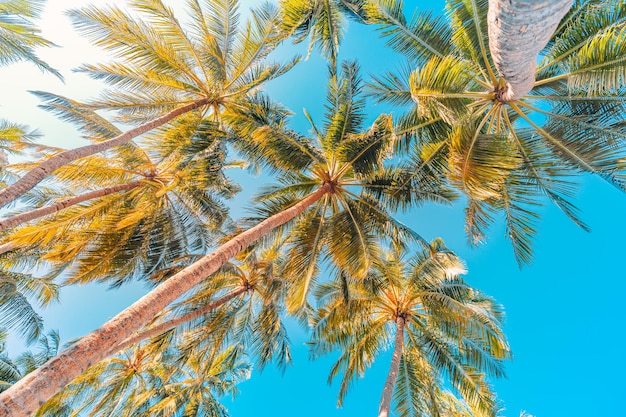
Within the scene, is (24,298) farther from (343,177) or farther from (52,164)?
(343,177)

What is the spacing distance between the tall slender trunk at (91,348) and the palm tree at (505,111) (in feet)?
14.8

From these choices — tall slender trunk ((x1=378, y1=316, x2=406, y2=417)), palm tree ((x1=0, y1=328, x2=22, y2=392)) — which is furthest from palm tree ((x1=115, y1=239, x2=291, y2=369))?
palm tree ((x1=0, y1=328, x2=22, y2=392))

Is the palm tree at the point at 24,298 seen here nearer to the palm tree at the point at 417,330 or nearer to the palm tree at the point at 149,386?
the palm tree at the point at 149,386

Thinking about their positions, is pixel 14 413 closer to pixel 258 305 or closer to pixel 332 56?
pixel 332 56

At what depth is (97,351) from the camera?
12.2 feet

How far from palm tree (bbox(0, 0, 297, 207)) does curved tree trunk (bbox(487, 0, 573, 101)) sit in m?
6.22

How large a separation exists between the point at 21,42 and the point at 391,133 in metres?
9.09

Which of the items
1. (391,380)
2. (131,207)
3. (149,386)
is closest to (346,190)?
(391,380)

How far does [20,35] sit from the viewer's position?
7848 millimetres

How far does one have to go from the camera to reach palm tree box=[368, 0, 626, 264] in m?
5.46

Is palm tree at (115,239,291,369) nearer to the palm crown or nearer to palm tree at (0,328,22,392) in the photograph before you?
the palm crown

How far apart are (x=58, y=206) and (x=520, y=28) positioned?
9217 mm

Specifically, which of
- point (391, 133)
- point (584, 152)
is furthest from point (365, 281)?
point (584, 152)

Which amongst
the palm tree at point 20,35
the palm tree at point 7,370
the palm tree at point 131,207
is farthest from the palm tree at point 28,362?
the palm tree at point 20,35
